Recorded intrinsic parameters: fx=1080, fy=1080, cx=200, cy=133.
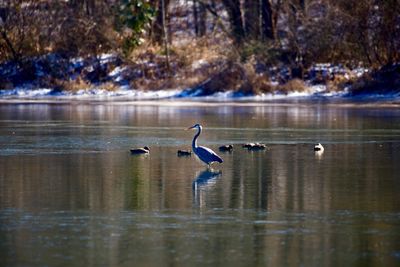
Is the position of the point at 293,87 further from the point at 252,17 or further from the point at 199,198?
the point at 199,198

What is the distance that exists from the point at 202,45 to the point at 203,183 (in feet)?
110

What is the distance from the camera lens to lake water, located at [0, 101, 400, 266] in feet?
38.1

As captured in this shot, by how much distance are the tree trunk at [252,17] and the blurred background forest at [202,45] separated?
0.06 meters

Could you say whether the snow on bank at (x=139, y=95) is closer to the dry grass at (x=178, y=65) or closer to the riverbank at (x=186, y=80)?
the riverbank at (x=186, y=80)

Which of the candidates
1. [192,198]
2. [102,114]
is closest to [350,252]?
[192,198]

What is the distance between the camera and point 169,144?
2325 cm

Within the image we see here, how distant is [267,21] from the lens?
4888 cm

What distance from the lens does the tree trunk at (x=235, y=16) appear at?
4930cm

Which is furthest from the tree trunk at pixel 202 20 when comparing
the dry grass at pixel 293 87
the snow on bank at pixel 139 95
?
the dry grass at pixel 293 87

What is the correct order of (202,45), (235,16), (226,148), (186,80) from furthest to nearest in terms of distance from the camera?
1. (235,16)
2. (202,45)
3. (186,80)
4. (226,148)

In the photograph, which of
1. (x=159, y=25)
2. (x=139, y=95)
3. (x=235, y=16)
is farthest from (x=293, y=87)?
(x=159, y=25)

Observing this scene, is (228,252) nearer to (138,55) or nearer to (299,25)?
(299,25)

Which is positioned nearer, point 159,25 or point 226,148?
point 226,148

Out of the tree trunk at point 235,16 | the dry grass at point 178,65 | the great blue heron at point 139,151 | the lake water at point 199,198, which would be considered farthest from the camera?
the tree trunk at point 235,16
